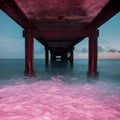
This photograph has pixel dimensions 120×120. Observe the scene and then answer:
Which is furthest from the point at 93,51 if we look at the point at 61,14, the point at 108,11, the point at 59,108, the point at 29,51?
the point at 59,108

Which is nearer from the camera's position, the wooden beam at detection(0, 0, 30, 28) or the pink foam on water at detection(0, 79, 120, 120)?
the pink foam on water at detection(0, 79, 120, 120)

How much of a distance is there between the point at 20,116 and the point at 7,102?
1165 mm

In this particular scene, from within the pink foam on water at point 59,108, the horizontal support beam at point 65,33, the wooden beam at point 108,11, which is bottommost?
the pink foam on water at point 59,108

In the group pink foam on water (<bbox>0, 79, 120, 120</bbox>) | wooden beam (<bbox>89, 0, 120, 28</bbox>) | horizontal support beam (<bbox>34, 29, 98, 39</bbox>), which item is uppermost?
wooden beam (<bbox>89, 0, 120, 28</bbox>)

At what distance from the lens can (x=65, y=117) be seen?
12.7ft

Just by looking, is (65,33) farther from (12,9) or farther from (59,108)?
(59,108)

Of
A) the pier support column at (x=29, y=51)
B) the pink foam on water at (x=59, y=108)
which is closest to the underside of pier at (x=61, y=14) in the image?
the pier support column at (x=29, y=51)

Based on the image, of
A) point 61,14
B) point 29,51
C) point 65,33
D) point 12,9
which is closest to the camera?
point 12,9

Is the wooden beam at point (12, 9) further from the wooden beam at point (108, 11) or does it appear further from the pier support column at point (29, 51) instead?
the wooden beam at point (108, 11)

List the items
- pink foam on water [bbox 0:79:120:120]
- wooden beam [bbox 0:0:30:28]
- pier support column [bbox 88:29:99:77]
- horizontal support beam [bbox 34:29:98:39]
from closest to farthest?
pink foam on water [bbox 0:79:120:120] < wooden beam [bbox 0:0:30:28] < pier support column [bbox 88:29:99:77] < horizontal support beam [bbox 34:29:98:39]

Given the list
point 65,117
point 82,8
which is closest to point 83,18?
point 82,8

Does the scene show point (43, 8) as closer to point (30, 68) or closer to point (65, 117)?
point (30, 68)

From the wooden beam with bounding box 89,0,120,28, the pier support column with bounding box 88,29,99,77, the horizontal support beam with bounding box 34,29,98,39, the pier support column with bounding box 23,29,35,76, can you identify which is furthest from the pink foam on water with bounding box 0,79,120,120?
the horizontal support beam with bounding box 34,29,98,39

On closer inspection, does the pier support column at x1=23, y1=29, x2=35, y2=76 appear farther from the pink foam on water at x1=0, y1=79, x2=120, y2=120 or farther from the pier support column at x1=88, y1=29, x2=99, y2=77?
the pink foam on water at x1=0, y1=79, x2=120, y2=120
